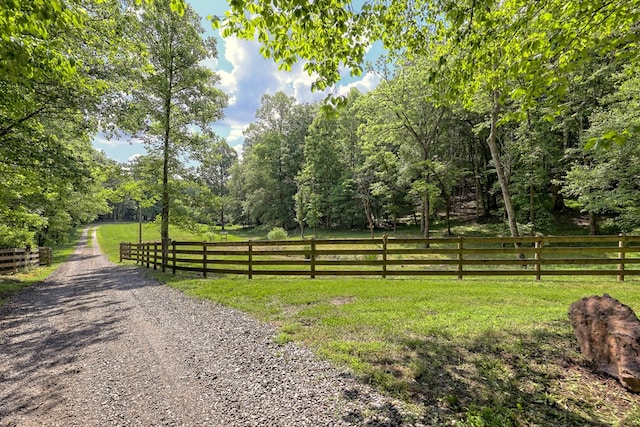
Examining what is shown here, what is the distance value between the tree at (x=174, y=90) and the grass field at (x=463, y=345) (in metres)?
10.4

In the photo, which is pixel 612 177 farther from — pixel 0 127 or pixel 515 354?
pixel 0 127

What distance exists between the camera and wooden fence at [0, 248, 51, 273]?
1300 centimetres

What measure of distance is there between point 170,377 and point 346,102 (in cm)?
373

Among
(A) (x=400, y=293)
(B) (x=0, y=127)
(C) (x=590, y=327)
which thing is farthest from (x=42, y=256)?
(C) (x=590, y=327)

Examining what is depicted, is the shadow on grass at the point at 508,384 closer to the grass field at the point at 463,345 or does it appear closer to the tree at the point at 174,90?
the grass field at the point at 463,345

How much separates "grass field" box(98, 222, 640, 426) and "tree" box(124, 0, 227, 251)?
10.4 metres

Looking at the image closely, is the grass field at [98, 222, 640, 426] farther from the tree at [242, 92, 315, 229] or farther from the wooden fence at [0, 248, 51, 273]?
the tree at [242, 92, 315, 229]

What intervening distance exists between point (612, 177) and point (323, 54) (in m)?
16.5

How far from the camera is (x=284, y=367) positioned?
11.6ft

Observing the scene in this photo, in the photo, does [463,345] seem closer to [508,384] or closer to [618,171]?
[508,384]

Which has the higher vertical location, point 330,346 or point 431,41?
point 431,41

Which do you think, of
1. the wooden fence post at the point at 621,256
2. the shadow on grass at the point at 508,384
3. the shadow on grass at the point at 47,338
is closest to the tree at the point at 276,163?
the shadow on grass at the point at 47,338

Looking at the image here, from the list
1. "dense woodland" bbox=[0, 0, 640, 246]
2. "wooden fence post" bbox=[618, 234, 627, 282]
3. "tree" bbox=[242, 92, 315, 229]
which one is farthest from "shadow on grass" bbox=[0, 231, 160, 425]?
"tree" bbox=[242, 92, 315, 229]

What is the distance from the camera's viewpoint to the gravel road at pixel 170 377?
274 cm
